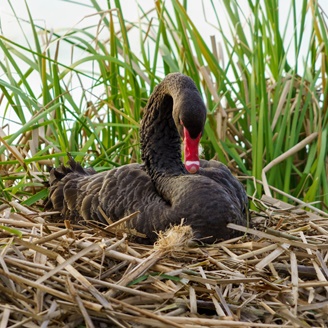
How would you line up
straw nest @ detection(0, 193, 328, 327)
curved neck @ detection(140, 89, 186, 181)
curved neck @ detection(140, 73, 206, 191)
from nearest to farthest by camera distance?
straw nest @ detection(0, 193, 328, 327), curved neck @ detection(140, 73, 206, 191), curved neck @ detection(140, 89, 186, 181)

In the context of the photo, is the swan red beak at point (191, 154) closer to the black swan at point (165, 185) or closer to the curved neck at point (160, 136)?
the black swan at point (165, 185)

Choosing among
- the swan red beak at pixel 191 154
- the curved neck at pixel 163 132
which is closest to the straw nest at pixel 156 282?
the swan red beak at pixel 191 154

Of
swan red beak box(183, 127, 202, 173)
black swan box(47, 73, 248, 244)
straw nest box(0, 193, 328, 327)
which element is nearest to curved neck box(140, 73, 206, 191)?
black swan box(47, 73, 248, 244)

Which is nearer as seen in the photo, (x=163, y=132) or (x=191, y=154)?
(x=191, y=154)

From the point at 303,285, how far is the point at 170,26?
3.46m

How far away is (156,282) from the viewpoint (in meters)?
3.10

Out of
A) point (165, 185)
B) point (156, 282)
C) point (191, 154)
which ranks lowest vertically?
point (156, 282)

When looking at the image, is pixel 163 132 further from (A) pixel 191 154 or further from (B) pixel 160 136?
(A) pixel 191 154

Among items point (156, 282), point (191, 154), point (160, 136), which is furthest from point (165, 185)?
point (156, 282)

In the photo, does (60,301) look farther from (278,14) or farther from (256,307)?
(278,14)

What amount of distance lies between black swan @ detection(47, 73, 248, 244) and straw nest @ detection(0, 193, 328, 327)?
412 millimetres

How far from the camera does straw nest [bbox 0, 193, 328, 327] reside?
9.39 feet

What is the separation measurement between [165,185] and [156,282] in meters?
1.32

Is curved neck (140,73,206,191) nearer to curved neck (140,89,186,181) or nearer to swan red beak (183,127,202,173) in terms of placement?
curved neck (140,89,186,181)
